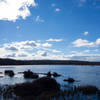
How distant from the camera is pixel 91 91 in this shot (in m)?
25.3

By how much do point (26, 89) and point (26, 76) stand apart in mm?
40790

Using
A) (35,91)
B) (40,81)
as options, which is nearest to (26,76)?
(40,81)

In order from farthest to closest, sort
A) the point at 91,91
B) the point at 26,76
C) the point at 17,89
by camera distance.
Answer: the point at 26,76 < the point at 91,91 < the point at 17,89

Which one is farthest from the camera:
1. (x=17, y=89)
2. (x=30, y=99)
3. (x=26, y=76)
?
(x=26, y=76)

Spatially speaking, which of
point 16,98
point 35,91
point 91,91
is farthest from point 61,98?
point 91,91

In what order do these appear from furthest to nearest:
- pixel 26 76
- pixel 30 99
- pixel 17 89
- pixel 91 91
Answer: pixel 26 76
pixel 91 91
pixel 17 89
pixel 30 99

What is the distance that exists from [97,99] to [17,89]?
9.89 meters

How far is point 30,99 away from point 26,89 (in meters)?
2.36

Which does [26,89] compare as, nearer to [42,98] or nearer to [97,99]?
[42,98]

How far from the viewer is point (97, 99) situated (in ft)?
67.1

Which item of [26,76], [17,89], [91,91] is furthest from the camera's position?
[26,76]

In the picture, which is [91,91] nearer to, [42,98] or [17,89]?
[42,98]

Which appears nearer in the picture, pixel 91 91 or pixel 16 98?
pixel 16 98

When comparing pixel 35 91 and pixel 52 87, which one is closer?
pixel 35 91
